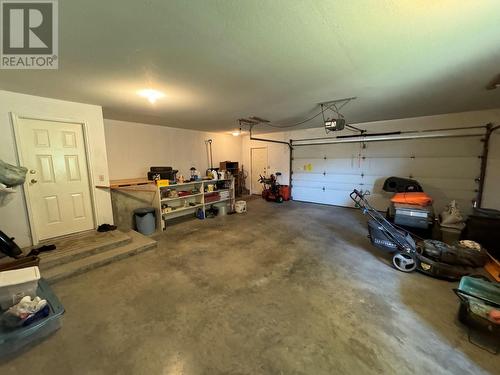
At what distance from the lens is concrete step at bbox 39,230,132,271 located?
2777mm

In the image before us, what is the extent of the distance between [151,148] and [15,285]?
13.6ft

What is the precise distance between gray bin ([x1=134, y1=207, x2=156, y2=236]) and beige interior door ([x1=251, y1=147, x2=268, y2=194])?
4964mm

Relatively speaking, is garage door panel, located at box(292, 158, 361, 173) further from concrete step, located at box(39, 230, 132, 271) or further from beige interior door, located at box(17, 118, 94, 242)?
beige interior door, located at box(17, 118, 94, 242)

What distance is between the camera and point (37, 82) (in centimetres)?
254

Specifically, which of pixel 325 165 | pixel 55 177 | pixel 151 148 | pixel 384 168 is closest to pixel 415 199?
pixel 384 168

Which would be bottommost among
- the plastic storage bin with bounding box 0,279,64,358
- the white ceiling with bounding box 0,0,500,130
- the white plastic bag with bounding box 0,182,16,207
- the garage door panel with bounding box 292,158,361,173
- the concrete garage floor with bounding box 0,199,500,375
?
the concrete garage floor with bounding box 0,199,500,375

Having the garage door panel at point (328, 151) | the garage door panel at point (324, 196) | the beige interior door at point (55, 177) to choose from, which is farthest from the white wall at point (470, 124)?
the beige interior door at point (55, 177)

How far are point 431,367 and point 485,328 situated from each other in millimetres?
618

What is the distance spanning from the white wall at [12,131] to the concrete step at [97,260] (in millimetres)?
1062

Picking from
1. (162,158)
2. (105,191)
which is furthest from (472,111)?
(105,191)

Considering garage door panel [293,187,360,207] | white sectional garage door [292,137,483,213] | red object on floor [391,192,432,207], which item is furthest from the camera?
garage door panel [293,187,360,207]

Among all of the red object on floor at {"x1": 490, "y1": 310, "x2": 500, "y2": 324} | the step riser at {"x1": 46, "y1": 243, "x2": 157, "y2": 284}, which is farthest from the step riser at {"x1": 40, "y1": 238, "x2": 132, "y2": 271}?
the red object on floor at {"x1": 490, "y1": 310, "x2": 500, "y2": 324}

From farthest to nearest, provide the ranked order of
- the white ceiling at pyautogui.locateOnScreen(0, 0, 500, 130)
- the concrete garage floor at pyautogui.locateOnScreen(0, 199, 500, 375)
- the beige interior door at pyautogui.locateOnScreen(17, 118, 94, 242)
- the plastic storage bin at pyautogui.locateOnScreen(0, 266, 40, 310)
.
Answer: the beige interior door at pyautogui.locateOnScreen(17, 118, 94, 242), the plastic storage bin at pyautogui.locateOnScreen(0, 266, 40, 310), the concrete garage floor at pyautogui.locateOnScreen(0, 199, 500, 375), the white ceiling at pyautogui.locateOnScreen(0, 0, 500, 130)

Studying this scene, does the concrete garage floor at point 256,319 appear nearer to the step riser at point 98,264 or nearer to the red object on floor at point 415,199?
the step riser at point 98,264
